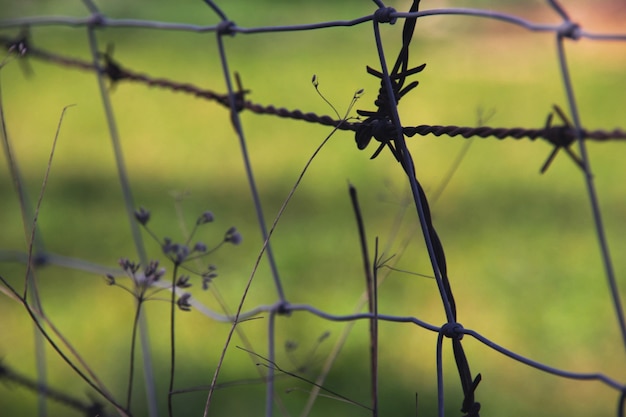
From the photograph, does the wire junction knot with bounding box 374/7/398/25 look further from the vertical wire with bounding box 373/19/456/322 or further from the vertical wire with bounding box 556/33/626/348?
the vertical wire with bounding box 556/33/626/348

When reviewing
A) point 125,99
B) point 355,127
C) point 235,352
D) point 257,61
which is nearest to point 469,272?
point 235,352

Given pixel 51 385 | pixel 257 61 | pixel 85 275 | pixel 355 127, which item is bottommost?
pixel 355 127

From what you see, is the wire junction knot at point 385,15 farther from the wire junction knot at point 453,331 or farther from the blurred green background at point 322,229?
the wire junction knot at point 453,331

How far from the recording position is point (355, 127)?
76cm

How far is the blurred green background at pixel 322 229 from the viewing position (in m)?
2.02

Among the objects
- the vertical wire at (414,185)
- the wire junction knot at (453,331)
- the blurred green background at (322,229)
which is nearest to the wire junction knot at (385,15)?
the vertical wire at (414,185)

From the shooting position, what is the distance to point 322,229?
313cm

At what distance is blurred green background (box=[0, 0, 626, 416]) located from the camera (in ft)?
6.61

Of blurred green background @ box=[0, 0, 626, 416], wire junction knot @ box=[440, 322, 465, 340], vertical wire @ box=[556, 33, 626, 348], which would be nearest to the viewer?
vertical wire @ box=[556, 33, 626, 348]

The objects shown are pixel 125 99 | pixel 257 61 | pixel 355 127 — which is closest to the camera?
pixel 355 127

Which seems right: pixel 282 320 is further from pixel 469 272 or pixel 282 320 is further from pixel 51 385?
pixel 469 272

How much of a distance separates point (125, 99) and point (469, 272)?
314 centimetres

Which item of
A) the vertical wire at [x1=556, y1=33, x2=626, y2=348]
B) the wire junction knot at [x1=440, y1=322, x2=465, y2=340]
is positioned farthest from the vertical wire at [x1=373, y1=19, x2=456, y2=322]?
the vertical wire at [x1=556, y1=33, x2=626, y2=348]

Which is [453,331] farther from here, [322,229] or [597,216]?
[322,229]
